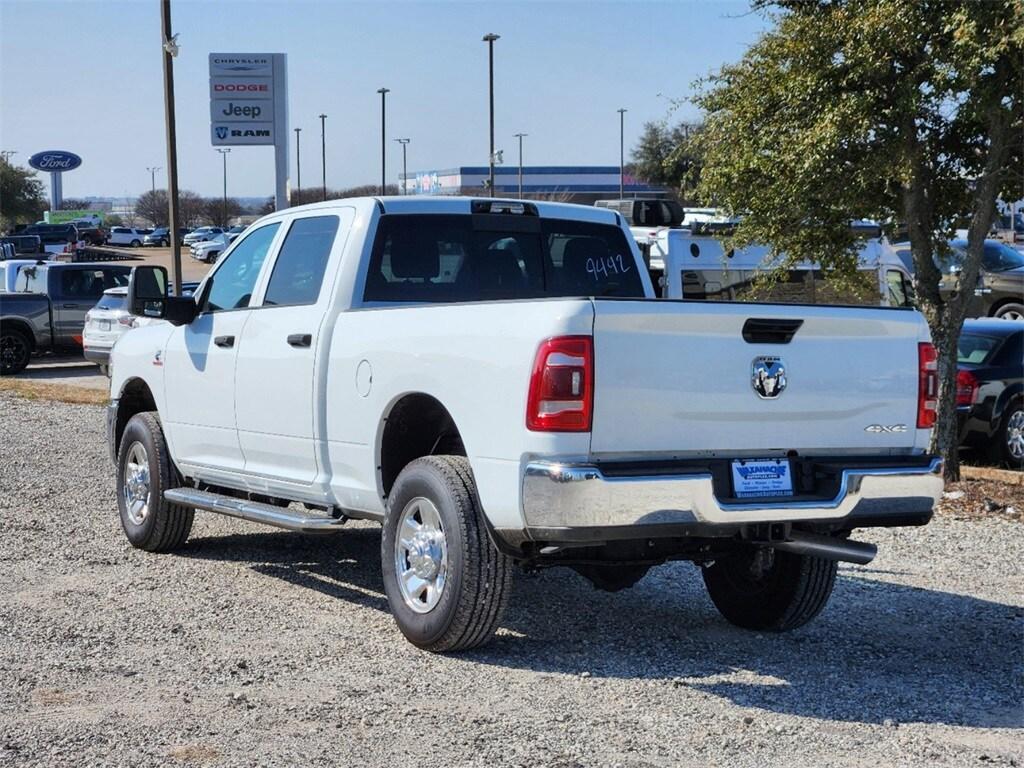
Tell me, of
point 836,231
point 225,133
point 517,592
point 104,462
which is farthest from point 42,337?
point 517,592

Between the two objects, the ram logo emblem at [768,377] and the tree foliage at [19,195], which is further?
the tree foliage at [19,195]

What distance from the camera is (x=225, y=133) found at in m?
28.3

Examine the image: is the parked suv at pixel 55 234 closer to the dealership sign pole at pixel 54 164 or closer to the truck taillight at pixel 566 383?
the dealership sign pole at pixel 54 164

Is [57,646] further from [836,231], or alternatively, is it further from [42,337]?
[42,337]

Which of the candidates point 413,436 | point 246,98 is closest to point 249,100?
point 246,98

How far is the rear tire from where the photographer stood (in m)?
25.8

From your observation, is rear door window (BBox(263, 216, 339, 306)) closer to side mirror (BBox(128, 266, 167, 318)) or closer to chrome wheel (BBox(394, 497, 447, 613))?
side mirror (BBox(128, 266, 167, 318))

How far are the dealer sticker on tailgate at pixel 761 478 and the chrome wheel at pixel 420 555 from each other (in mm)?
1258

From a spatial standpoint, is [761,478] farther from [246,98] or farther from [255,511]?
[246,98]

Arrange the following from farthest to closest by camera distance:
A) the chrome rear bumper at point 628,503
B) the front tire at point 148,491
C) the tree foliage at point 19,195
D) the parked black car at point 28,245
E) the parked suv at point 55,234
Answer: the tree foliage at point 19,195
the parked suv at point 55,234
the parked black car at point 28,245
the front tire at point 148,491
the chrome rear bumper at point 628,503

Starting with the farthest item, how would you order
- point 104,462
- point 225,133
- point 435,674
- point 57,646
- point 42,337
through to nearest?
point 225,133 < point 42,337 < point 104,462 < point 57,646 < point 435,674

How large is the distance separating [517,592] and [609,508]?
2422 millimetres

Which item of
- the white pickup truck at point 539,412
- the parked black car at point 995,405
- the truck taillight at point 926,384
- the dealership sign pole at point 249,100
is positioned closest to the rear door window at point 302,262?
the white pickup truck at point 539,412

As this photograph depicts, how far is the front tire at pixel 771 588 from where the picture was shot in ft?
22.5
